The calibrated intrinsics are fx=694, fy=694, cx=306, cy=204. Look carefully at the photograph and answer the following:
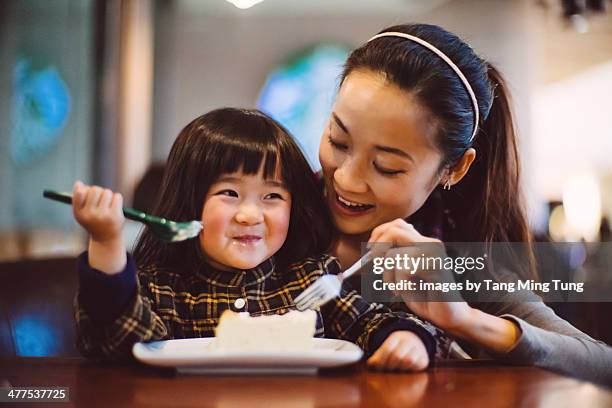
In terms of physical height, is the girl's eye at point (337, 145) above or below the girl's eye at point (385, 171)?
above

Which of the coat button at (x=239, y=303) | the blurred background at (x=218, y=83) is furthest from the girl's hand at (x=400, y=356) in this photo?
the blurred background at (x=218, y=83)

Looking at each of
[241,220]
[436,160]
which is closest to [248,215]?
[241,220]

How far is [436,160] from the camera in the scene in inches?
30.6

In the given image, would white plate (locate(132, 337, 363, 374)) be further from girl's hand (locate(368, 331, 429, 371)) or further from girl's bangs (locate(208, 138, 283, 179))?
girl's bangs (locate(208, 138, 283, 179))

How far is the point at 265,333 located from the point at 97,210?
0.19 m

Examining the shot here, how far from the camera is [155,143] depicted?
3.11 feet

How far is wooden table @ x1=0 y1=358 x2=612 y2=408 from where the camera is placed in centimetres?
57

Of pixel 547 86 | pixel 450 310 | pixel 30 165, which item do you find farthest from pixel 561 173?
pixel 30 165

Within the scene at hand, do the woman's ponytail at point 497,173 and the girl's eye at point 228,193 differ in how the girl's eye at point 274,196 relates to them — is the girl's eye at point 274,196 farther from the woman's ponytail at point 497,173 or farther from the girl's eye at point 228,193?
the woman's ponytail at point 497,173

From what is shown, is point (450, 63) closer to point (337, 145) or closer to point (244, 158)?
point (337, 145)

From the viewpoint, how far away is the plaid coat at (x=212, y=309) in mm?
644

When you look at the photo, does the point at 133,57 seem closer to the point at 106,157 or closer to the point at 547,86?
the point at 106,157

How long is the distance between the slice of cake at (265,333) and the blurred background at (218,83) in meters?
0.24

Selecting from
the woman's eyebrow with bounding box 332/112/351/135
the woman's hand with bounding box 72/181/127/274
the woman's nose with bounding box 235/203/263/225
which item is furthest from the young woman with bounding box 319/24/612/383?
the woman's hand with bounding box 72/181/127/274
